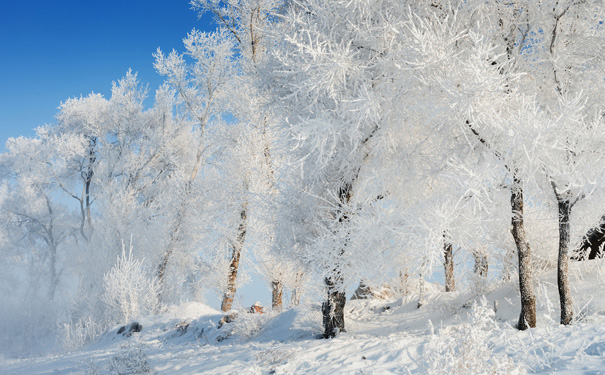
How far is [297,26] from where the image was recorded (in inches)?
286

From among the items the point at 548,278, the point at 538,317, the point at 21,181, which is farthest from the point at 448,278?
the point at 21,181

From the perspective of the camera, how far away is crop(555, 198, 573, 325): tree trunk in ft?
20.3

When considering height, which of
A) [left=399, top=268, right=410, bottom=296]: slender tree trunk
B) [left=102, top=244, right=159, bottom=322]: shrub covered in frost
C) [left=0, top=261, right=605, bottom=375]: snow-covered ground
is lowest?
[left=0, top=261, right=605, bottom=375]: snow-covered ground

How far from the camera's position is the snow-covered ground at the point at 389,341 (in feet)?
11.3

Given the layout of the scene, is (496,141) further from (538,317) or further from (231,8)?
(231,8)

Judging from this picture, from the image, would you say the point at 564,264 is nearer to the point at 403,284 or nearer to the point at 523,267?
the point at 523,267

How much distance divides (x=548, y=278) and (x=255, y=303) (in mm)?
7471

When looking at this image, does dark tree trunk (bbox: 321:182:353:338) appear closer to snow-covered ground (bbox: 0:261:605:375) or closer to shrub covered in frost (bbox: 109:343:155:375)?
snow-covered ground (bbox: 0:261:605:375)

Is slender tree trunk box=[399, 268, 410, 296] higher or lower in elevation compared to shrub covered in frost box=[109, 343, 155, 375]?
higher

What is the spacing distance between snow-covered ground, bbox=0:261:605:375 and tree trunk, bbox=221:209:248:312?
1.56 metres

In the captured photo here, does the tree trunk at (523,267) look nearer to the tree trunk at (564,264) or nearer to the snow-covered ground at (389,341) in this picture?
the snow-covered ground at (389,341)

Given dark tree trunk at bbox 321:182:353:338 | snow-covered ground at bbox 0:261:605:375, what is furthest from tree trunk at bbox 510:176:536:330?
dark tree trunk at bbox 321:182:353:338

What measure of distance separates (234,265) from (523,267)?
30.6 ft

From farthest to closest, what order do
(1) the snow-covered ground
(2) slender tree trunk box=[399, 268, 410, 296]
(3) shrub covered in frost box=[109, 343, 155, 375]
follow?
(2) slender tree trunk box=[399, 268, 410, 296] < (3) shrub covered in frost box=[109, 343, 155, 375] < (1) the snow-covered ground
